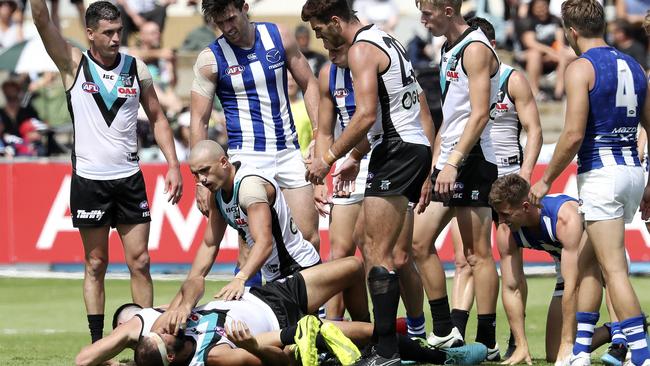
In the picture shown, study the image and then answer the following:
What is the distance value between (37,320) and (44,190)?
11.1 ft

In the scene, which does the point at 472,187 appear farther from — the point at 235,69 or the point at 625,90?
the point at 235,69

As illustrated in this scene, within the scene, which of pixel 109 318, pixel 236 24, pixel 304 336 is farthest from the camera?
pixel 109 318

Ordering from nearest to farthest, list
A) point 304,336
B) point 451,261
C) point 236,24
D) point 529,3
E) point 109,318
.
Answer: point 304,336 → point 236,24 → point 109,318 → point 451,261 → point 529,3

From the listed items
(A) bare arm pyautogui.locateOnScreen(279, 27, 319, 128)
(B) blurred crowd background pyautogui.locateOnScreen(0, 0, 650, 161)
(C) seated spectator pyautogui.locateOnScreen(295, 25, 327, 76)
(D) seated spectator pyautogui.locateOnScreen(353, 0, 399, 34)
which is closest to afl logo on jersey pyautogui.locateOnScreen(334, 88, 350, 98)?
(A) bare arm pyautogui.locateOnScreen(279, 27, 319, 128)

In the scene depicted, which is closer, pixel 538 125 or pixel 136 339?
pixel 136 339

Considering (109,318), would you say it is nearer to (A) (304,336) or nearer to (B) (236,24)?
(B) (236,24)

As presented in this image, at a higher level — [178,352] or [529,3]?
[529,3]

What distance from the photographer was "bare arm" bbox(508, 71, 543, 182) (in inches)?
377

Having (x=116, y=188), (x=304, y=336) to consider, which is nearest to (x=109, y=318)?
(x=116, y=188)

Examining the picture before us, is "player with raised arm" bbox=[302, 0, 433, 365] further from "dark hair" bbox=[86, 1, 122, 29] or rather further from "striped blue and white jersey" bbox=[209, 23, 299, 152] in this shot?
"dark hair" bbox=[86, 1, 122, 29]

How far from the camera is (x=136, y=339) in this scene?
820 cm

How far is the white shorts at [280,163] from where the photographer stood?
9.70 m

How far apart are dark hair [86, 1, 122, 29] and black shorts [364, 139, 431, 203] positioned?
2.40 meters

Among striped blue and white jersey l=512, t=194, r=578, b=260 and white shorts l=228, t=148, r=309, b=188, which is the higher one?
white shorts l=228, t=148, r=309, b=188
